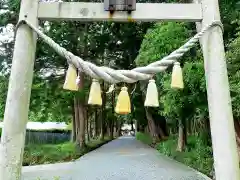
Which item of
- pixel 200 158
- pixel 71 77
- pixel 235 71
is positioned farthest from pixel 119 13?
pixel 200 158

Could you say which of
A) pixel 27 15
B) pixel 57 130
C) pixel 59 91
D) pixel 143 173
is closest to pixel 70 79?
pixel 27 15

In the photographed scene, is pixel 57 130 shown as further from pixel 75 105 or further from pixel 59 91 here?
pixel 59 91

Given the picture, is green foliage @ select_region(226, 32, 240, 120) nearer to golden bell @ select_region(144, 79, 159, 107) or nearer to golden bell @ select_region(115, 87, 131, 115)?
golden bell @ select_region(144, 79, 159, 107)

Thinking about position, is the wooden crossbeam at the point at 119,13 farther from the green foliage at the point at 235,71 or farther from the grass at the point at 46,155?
the grass at the point at 46,155

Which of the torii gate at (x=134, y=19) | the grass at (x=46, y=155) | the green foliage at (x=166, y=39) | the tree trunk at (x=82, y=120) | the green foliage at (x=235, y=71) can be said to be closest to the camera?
the torii gate at (x=134, y=19)

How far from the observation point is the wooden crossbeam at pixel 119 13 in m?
3.07

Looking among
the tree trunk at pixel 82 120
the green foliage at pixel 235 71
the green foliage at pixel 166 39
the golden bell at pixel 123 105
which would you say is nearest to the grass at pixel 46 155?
the tree trunk at pixel 82 120

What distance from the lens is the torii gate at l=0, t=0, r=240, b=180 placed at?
9.09ft

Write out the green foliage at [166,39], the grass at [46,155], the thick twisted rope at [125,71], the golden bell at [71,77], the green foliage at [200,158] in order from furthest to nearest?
the grass at [46,155]
the green foliage at [200,158]
the green foliage at [166,39]
the golden bell at [71,77]
the thick twisted rope at [125,71]

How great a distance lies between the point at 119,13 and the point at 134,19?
0.15 meters

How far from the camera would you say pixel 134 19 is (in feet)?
10.1

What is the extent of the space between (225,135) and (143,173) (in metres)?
6.39

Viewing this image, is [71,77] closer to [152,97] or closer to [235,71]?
[152,97]

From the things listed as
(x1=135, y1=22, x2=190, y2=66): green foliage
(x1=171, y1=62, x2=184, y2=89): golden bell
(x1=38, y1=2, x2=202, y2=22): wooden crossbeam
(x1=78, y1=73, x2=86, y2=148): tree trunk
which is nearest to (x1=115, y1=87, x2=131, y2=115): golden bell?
(x1=171, y1=62, x2=184, y2=89): golden bell
